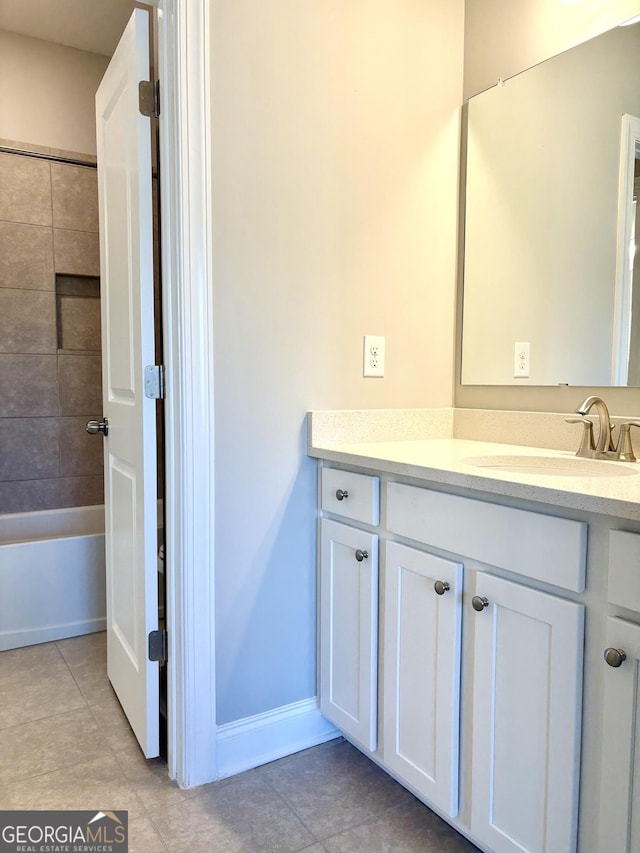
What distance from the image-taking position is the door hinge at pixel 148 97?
1.47 meters

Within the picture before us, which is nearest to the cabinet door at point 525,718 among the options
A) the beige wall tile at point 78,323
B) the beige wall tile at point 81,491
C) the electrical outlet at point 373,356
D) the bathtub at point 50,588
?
the electrical outlet at point 373,356

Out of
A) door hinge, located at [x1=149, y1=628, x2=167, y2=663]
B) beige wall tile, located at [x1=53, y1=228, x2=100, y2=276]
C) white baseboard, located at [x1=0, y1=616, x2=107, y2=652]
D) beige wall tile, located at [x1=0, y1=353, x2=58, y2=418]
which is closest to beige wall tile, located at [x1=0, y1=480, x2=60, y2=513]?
beige wall tile, located at [x1=0, y1=353, x2=58, y2=418]

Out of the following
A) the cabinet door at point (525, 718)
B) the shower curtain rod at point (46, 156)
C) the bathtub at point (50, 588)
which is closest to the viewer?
the cabinet door at point (525, 718)

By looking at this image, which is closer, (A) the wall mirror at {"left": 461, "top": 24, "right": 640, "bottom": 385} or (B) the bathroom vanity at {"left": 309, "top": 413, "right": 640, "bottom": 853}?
(B) the bathroom vanity at {"left": 309, "top": 413, "right": 640, "bottom": 853}

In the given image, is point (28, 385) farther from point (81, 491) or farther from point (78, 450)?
point (81, 491)

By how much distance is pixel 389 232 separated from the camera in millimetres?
1762

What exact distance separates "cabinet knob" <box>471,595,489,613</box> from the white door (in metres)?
0.84

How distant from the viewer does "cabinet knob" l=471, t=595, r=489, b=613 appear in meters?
1.14

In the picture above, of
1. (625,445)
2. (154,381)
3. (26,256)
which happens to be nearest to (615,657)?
(625,445)

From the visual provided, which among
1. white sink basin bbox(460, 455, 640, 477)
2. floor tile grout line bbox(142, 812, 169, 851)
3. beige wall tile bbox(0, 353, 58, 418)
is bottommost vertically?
floor tile grout line bbox(142, 812, 169, 851)

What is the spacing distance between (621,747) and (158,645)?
1.11 metres

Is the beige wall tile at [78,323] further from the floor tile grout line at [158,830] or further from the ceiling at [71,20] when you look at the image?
the floor tile grout line at [158,830]

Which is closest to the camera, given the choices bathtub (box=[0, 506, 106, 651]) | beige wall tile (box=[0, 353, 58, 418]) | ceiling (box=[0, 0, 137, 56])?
bathtub (box=[0, 506, 106, 651])

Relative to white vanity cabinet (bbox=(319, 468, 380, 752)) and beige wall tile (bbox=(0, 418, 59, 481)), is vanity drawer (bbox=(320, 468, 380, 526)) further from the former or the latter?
beige wall tile (bbox=(0, 418, 59, 481))
